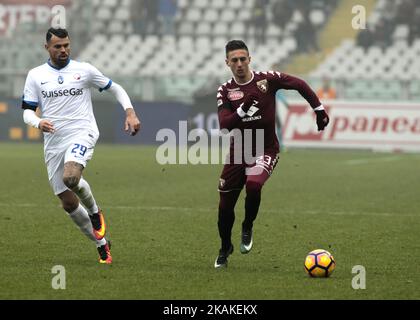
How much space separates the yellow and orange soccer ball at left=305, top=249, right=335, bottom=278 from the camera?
8.55 meters

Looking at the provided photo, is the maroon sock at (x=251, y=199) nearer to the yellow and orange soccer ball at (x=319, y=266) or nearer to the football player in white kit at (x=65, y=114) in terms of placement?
the yellow and orange soccer ball at (x=319, y=266)

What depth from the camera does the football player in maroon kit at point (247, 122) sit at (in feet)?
30.6

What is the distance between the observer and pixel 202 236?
11.6 meters

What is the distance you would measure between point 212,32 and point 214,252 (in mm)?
30299

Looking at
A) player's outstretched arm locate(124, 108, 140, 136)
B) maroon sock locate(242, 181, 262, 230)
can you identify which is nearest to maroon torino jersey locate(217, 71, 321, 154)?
maroon sock locate(242, 181, 262, 230)

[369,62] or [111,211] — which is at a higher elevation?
[369,62]

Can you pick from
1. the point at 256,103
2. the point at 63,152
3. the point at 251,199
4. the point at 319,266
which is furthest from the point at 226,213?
the point at 63,152

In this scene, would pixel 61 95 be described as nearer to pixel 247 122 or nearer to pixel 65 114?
pixel 65 114

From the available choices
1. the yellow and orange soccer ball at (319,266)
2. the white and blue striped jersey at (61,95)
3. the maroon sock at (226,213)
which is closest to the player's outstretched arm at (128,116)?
the white and blue striped jersey at (61,95)

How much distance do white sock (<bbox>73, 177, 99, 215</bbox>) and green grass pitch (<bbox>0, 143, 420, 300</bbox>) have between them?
0.47 meters

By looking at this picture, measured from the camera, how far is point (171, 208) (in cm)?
1464

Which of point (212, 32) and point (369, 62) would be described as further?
point (212, 32)
